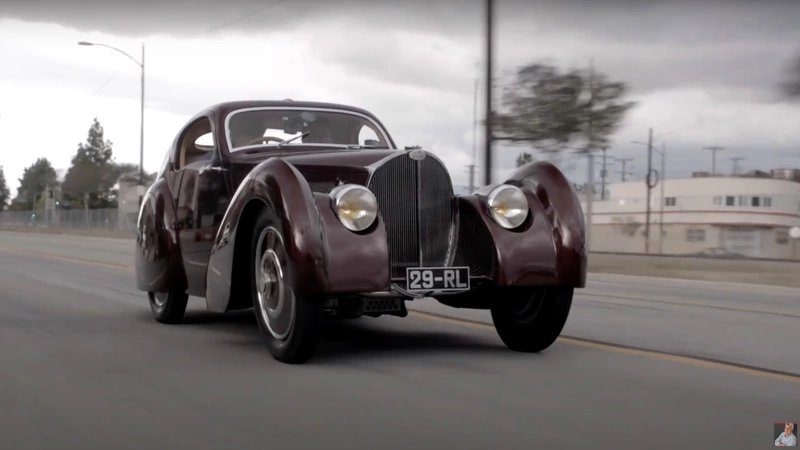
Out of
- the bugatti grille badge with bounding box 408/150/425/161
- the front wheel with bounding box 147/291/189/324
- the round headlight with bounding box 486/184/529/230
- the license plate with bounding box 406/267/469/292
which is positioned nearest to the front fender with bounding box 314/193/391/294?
the license plate with bounding box 406/267/469/292

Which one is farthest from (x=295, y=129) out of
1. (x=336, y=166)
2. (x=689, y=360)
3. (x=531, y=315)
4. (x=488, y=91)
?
(x=488, y=91)

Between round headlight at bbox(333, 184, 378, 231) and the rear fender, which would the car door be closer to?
the rear fender

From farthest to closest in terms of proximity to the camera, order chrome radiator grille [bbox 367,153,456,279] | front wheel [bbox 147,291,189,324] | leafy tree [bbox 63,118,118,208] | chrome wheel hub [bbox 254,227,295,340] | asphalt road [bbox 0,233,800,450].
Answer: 1. leafy tree [bbox 63,118,118,208]
2. front wheel [bbox 147,291,189,324]
3. chrome radiator grille [bbox 367,153,456,279]
4. chrome wheel hub [bbox 254,227,295,340]
5. asphalt road [bbox 0,233,800,450]

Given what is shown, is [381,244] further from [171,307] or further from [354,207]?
[171,307]

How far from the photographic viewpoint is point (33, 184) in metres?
188

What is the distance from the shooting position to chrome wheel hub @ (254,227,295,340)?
20.4ft

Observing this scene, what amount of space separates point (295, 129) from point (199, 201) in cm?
98

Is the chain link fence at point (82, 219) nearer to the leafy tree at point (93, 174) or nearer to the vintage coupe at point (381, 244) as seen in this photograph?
the leafy tree at point (93, 174)

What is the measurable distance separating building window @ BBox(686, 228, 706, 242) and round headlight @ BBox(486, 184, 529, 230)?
35282 mm

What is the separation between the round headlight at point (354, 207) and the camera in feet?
19.6

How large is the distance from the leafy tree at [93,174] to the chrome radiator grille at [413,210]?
85.9m

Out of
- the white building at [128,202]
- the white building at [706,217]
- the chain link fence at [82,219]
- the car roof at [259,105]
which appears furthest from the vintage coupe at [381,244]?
the chain link fence at [82,219]

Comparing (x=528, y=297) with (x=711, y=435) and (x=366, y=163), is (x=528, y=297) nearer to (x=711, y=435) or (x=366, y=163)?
(x=366, y=163)

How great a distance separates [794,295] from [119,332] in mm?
9612
